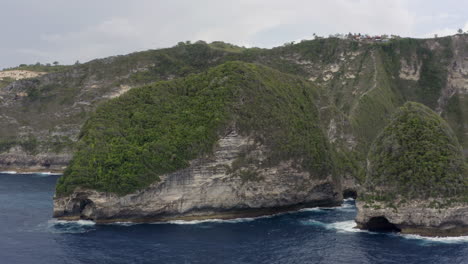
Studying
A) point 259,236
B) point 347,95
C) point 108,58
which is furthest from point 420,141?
point 108,58

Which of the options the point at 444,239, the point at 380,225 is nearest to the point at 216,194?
the point at 380,225

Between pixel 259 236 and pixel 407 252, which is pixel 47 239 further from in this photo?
pixel 407 252

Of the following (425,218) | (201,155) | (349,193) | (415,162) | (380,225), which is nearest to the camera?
(425,218)

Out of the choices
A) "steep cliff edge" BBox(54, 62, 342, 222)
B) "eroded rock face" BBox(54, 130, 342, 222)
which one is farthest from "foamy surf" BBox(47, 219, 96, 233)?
"steep cliff edge" BBox(54, 62, 342, 222)

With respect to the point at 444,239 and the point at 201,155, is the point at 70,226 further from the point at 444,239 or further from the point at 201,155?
the point at 444,239

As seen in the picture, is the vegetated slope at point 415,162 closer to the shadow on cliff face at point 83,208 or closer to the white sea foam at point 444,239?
the white sea foam at point 444,239

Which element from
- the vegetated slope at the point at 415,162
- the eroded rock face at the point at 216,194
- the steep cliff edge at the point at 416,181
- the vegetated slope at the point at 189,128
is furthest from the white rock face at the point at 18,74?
the steep cliff edge at the point at 416,181

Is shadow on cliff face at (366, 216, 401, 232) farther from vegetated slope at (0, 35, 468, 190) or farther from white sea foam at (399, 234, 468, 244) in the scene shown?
vegetated slope at (0, 35, 468, 190)
